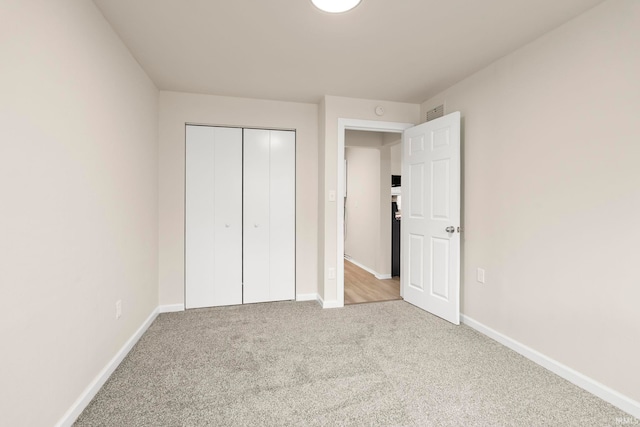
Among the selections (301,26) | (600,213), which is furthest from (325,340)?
(301,26)

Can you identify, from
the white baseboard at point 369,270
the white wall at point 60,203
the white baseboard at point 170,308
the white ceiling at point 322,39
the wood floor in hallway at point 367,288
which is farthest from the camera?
the white baseboard at point 369,270

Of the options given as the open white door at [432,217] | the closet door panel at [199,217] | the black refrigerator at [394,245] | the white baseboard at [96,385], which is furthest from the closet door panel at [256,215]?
the black refrigerator at [394,245]

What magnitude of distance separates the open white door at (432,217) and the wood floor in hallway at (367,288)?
382 millimetres

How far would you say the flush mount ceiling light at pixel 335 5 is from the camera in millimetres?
1682

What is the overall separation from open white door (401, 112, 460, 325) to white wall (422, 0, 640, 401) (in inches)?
7.6

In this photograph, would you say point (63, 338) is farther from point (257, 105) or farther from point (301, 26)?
point (257, 105)

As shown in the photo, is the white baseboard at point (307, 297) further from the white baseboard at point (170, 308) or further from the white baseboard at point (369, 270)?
the white baseboard at point (369, 270)

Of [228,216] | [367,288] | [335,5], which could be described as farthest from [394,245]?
[335,5]

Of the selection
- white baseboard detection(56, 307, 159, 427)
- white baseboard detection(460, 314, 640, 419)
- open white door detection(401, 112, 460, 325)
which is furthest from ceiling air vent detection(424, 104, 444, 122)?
white baseboard detection(56, 307, 159, 427)

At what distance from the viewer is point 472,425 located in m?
1.51

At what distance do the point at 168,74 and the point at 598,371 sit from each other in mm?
3892

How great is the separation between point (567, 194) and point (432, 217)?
120 centimetres

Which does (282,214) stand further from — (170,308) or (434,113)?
(434,113)

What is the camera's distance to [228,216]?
3348 mm
